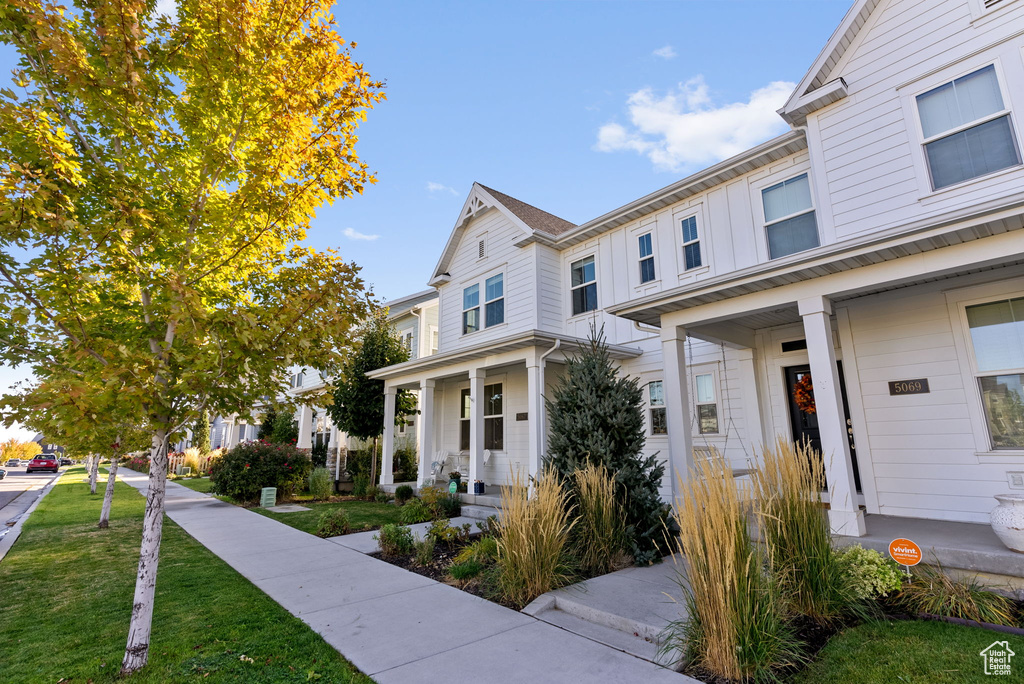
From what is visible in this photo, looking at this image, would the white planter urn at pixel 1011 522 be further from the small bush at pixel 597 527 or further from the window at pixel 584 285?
the window at pixel 584 285

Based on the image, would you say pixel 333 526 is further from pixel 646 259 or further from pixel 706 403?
pixel 646 259

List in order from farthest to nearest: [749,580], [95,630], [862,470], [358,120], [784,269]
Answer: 1. [862,470]
2. [784,269]
3. [358,120]
4. [95,630]
5. [749,580]

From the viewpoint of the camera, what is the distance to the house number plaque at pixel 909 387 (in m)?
6.63

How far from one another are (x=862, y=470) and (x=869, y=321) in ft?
7.27

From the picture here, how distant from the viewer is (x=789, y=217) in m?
8.29

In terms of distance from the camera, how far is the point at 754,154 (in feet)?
28.0

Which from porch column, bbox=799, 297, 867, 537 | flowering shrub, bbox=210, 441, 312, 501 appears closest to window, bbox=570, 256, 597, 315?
porch column, bbox=799, 297, 867, 537

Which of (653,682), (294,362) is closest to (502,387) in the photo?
(294,362)

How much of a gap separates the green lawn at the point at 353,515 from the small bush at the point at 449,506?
3.11 ft

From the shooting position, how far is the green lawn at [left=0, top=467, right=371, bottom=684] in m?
3.50

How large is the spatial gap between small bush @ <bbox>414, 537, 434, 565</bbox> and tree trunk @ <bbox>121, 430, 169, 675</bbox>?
10.6ft

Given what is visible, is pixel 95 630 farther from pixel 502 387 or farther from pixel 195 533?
pixel 502 387

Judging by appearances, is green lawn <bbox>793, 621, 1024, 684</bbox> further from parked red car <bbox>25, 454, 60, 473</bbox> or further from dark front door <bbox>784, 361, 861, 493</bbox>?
parked red car <bbox>25, 454, 60, 473</bbox>

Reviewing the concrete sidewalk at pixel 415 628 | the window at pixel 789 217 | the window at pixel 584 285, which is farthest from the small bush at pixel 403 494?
the window at pixel 789 217
